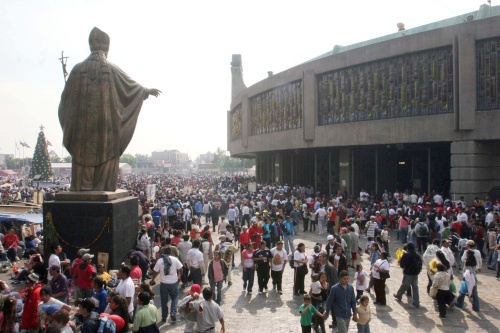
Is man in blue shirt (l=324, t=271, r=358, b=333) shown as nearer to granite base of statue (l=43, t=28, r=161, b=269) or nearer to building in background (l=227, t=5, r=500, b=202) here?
granite base of statue (l=43, t=28, r=161, b=269)

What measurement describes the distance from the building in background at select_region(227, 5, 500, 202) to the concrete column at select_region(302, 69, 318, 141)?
0.06 m

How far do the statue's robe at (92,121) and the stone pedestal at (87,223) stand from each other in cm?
64

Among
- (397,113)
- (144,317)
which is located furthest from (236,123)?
(144,317)

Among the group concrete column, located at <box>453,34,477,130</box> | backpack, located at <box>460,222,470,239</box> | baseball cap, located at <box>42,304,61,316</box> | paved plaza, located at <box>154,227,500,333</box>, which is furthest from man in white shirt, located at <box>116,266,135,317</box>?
concrete column, located at <box>453,34,477,130</box>

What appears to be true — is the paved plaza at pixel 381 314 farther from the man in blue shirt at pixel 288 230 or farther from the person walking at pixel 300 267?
the man in blue shirt at pixel 288 230

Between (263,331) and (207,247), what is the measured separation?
11.7 feet

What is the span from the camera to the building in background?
21.3 metres

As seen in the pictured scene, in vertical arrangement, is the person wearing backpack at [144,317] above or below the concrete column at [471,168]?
below

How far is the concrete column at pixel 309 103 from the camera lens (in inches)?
1131

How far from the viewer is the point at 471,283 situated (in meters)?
9.84

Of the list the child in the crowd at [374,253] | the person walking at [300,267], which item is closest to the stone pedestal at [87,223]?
the person walking at [300,267]

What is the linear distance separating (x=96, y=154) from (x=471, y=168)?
17560mm

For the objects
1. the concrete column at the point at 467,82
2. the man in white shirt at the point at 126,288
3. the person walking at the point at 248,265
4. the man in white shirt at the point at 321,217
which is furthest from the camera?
the concrete column at the point at 467,82

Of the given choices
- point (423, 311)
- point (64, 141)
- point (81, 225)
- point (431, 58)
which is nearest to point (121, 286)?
point (81, 225)
